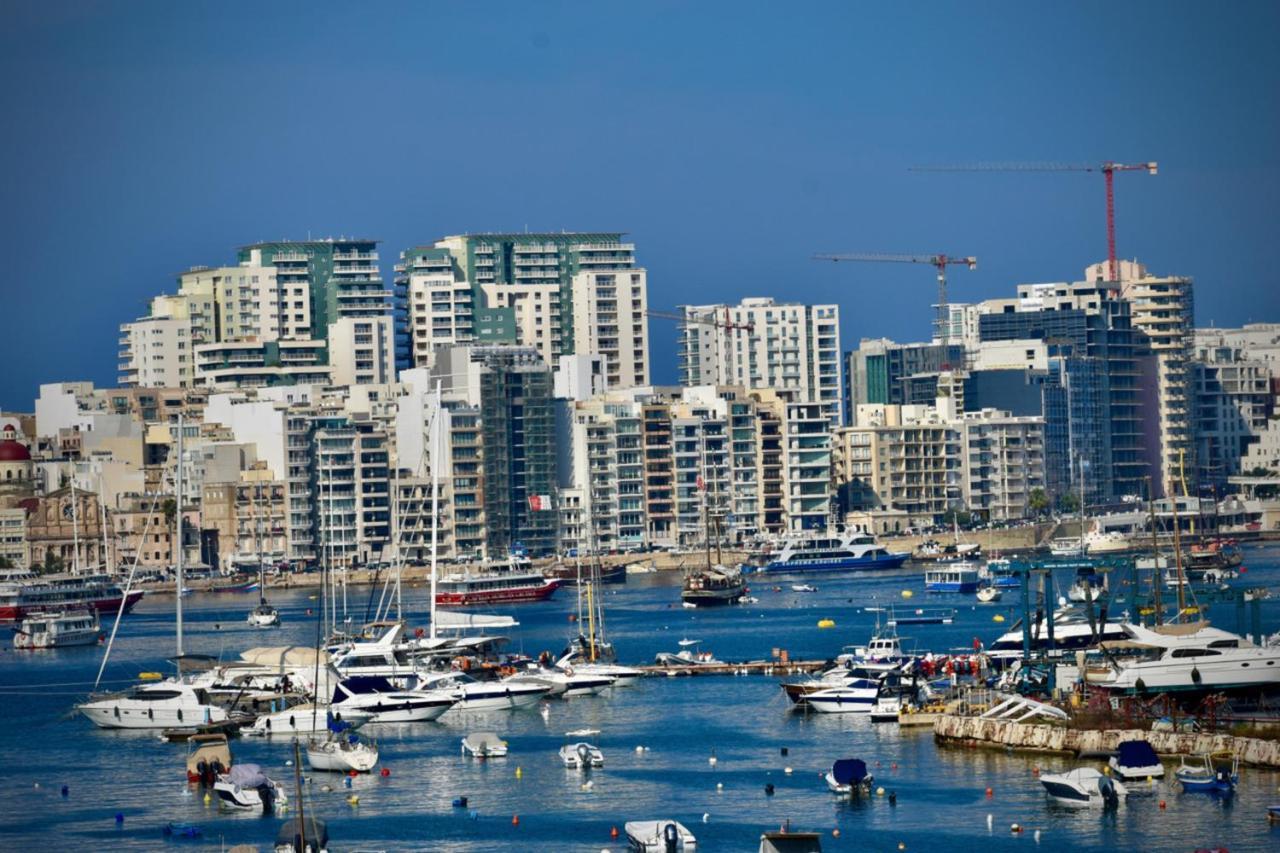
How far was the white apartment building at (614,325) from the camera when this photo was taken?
595 feet

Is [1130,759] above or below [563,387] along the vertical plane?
below

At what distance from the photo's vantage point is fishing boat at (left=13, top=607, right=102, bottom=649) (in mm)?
96688

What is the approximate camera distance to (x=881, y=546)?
473 ft

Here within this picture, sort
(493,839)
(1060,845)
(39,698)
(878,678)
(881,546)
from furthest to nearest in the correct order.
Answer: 1. (881,546)
2. (39,698)
3. (878,678)
4. (493,839)
5. (1060,845)

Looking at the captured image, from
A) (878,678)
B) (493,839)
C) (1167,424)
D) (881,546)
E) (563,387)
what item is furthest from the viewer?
(1167,424)

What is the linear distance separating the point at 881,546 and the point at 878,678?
85096mm

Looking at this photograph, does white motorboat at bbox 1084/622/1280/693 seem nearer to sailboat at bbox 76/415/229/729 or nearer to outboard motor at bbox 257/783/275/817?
outboard motor at bbox 257/783/275/817

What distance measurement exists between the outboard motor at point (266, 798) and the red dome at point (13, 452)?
4645 inches

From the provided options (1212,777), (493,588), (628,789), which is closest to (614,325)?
(493,588)

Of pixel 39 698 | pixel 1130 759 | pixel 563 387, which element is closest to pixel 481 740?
pixel 1130 759

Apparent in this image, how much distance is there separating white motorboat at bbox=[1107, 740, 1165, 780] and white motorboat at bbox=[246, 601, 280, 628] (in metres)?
61.6

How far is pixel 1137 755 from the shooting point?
149ft

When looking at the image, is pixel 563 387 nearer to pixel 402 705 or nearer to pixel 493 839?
pixel 402 705

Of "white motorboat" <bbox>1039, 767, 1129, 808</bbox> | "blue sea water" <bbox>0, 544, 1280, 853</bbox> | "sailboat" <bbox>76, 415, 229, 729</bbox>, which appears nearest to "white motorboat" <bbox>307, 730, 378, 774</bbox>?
"blue sea water" <bbox>0, 544, 1280, 853</bbox>
